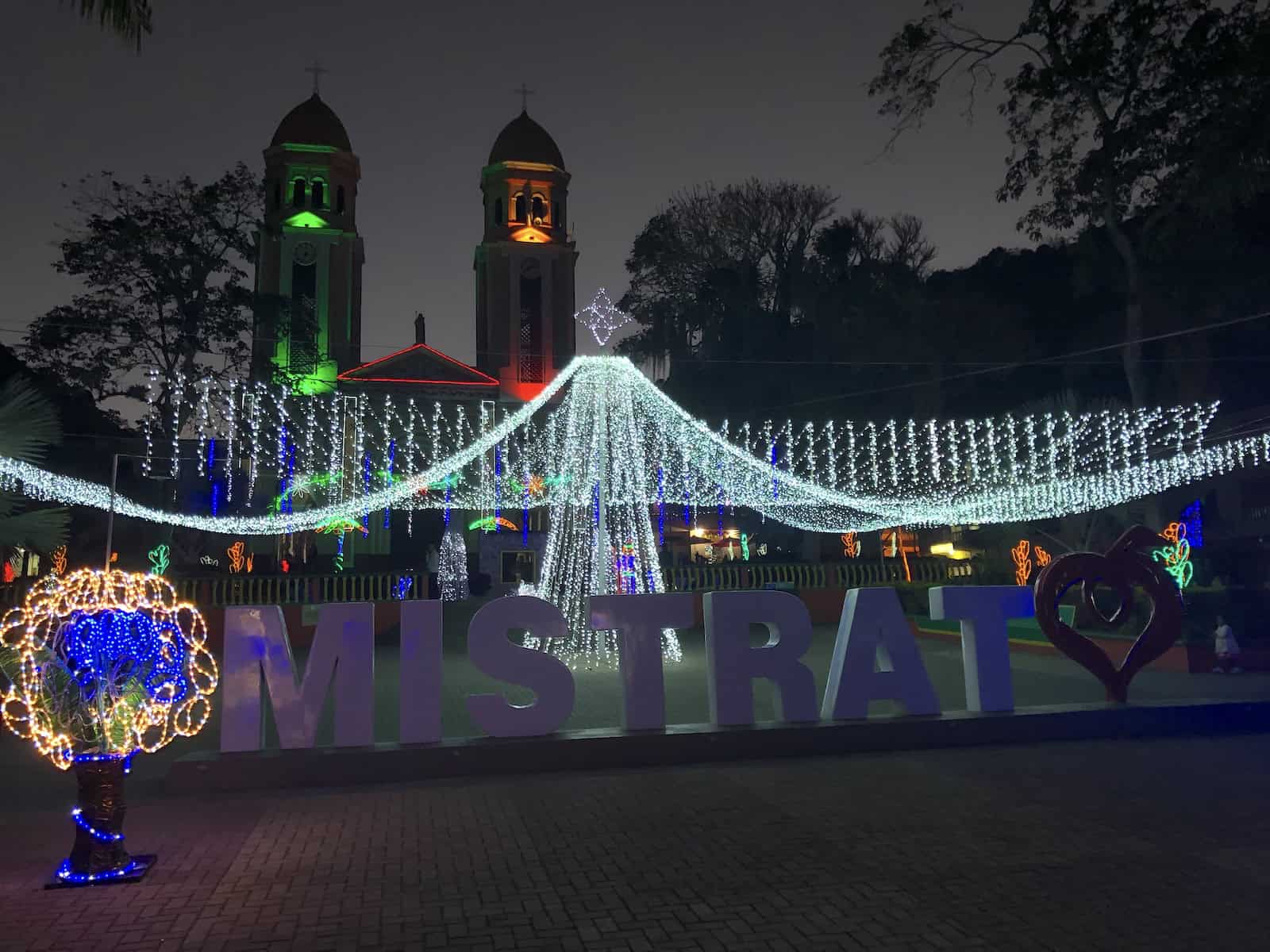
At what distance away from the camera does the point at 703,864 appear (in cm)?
514

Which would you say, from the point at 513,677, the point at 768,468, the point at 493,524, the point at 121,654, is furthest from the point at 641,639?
the point at 493,524

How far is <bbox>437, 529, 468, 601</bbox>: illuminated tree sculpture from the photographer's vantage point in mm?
25531

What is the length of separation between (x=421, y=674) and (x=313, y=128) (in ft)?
139

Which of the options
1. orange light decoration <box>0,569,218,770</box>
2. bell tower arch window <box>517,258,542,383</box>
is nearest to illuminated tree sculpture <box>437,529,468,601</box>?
bell tower arch window <box>517,258,542,383</box>

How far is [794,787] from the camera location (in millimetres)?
6816

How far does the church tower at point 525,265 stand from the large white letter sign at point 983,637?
1415 inches

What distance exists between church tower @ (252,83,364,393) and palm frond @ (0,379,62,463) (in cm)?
3545

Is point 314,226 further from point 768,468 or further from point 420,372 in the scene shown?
point 768,468

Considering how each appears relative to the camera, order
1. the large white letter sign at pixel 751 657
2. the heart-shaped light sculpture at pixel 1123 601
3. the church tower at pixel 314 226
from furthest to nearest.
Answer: the church tower at pixel 314 226 < the heart-shaped light sculpture at pixel 1123 601 < the large white letter sign at pixel 751 657

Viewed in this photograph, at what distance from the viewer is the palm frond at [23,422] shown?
6289 mm

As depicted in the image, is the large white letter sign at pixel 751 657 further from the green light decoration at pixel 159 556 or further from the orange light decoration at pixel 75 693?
the green light decoration at pixel 159 556

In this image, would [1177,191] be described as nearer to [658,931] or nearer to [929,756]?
[929,756]

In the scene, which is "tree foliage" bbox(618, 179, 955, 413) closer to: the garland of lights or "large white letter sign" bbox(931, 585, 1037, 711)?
the garland of lights

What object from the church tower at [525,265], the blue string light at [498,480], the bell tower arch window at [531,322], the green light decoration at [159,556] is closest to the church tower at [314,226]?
the church tower at [525,265]
